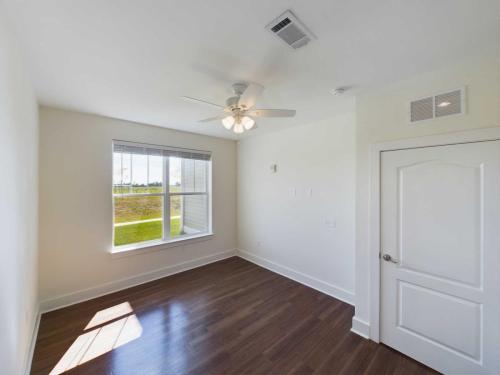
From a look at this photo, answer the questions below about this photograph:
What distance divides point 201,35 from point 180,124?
2155 millimetres

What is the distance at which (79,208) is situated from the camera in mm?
2822

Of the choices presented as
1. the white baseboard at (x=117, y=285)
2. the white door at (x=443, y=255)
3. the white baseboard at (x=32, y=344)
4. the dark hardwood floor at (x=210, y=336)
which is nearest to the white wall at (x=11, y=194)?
the white baseboard at (x=32, y=344)

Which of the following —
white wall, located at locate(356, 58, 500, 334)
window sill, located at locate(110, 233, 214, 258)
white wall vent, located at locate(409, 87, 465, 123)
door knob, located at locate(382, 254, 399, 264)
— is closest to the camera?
white wall, located at locate(356, 58, 500, 334)

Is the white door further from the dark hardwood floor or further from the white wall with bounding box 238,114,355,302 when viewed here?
the white wall with bounding box 238,114,355,302

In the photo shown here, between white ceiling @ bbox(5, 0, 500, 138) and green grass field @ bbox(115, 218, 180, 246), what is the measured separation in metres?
1.96

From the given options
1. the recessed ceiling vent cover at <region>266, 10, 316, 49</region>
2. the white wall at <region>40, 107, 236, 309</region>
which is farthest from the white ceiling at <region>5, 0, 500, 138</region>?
the white wall at <region>40, 107, 236, 309</region>

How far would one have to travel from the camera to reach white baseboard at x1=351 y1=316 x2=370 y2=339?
7.18ft

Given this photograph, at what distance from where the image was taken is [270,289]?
3.16m

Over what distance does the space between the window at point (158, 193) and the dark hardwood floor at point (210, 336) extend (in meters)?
0.94

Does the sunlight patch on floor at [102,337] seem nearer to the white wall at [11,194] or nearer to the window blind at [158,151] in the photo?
the white wall at [11,194]

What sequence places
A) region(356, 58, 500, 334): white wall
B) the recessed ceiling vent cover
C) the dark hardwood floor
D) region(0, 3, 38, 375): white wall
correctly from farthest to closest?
the dark hardwood floor, region(356, 58, 500, 334): white wall, the recessed ceiling vent cover, region(0, 3, 38, 375): white wall

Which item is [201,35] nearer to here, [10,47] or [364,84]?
[10,47]

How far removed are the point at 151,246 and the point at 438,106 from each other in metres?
3.99

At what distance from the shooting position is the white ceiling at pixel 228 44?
1.18 metres
